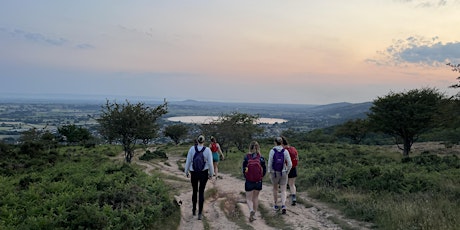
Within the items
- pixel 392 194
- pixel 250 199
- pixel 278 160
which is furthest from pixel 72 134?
pixel 392 194

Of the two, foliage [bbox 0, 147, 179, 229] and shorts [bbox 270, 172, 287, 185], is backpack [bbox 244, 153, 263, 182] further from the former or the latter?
foliage [bbox 0, 147, 179, 229]

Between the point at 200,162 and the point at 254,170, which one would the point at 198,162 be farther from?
the point at 254,170

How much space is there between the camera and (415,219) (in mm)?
8164

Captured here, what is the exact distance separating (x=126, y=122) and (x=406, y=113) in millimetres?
21730

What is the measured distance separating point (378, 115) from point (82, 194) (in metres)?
26.4

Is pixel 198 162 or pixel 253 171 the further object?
pixel 253 171

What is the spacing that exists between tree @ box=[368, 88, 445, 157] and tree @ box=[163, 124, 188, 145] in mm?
30866

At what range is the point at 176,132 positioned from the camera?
52.2 m

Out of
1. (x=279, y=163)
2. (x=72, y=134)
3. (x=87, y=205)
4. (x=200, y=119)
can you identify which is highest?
(x=279, y=163)

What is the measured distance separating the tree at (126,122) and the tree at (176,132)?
30.4 meters

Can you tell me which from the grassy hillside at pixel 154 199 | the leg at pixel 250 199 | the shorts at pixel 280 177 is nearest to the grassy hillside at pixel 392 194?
the grassy hillside at pixel 154 199

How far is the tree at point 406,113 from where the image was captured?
87.2 feet

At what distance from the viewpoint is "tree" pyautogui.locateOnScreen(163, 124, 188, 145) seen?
5222cm

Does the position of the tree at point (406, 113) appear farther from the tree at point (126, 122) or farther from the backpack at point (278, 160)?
the backpack at point (278, 160)
